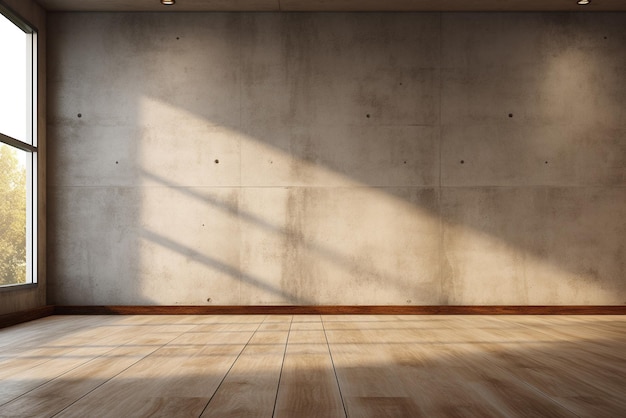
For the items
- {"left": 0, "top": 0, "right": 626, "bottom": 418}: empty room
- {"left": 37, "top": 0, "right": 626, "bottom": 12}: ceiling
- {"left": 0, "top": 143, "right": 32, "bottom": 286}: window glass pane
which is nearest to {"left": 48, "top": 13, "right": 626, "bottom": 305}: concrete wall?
{"left": 0, "top": 0, "right": 626, "bottom": 418}: empty room

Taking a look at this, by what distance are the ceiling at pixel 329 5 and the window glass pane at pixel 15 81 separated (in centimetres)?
66

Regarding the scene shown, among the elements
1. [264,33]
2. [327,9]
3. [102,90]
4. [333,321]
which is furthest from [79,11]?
[333,321]

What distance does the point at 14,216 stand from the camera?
21.0ft

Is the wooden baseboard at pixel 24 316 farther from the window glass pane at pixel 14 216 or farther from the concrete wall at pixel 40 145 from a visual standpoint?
the window glass pane at pixel 14 216

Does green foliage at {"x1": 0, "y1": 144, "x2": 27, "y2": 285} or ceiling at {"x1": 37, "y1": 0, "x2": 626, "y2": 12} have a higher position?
ceiling at {"x1": 37, "y1": 0, "x2": 626, "y2": 12}

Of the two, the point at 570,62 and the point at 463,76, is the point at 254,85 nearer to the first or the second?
the point at 463,76

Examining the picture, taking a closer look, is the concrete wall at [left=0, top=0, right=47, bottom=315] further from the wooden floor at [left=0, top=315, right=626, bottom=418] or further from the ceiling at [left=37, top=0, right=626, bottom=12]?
the wooden floor at [left=0, top=315, right=626, bottom=418]

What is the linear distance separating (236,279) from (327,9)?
3.32 metres

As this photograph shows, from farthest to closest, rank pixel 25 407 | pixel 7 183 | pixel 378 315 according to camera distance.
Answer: pixel 378 315
pixel 7 183
pixel 25 407

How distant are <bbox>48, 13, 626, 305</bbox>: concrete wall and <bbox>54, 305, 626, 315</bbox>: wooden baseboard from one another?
9 centimetres

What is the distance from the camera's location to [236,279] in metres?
7.21

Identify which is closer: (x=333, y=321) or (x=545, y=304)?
(x=333, y=321)

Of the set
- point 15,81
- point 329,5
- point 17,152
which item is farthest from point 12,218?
point 329,5

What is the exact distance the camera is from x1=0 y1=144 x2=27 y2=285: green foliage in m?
6.08
